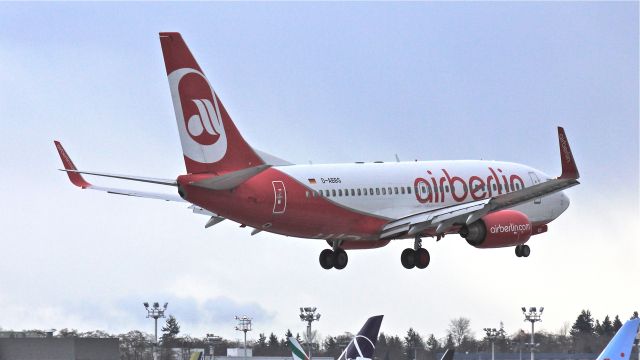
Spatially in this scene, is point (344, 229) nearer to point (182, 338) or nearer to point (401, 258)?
point (401, 258)

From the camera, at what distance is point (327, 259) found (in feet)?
279

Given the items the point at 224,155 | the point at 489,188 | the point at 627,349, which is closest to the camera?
the point at 627,349

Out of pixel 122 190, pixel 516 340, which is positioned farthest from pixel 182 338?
pixel 122 190

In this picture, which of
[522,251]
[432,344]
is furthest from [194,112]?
[432,344]

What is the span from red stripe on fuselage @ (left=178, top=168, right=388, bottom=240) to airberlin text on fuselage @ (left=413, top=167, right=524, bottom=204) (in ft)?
10.4

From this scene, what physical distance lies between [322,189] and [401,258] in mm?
8382

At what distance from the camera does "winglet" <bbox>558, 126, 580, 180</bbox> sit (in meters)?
74.1

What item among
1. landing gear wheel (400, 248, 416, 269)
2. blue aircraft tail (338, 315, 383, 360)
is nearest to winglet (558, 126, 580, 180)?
landing gear wheel (400, 248, 416, 269)

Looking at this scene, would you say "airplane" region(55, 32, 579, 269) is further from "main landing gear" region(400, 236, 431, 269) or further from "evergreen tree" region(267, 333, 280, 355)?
"evergreen tree" region(267, 333, 280, 355)

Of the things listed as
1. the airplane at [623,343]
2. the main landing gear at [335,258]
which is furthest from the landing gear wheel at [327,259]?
the airplane at [623,343]

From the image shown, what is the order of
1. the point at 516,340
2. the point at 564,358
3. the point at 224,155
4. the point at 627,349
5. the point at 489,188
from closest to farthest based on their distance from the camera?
1. the point at 627,349
2. the point at 224,155
3. the point at 489,188
4. the point at 564,358
5. the point at 516,340

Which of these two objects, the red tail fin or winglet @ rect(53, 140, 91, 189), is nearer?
the red tail fin

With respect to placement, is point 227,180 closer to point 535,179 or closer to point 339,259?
point 339,259

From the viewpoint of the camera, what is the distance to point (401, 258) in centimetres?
8481
